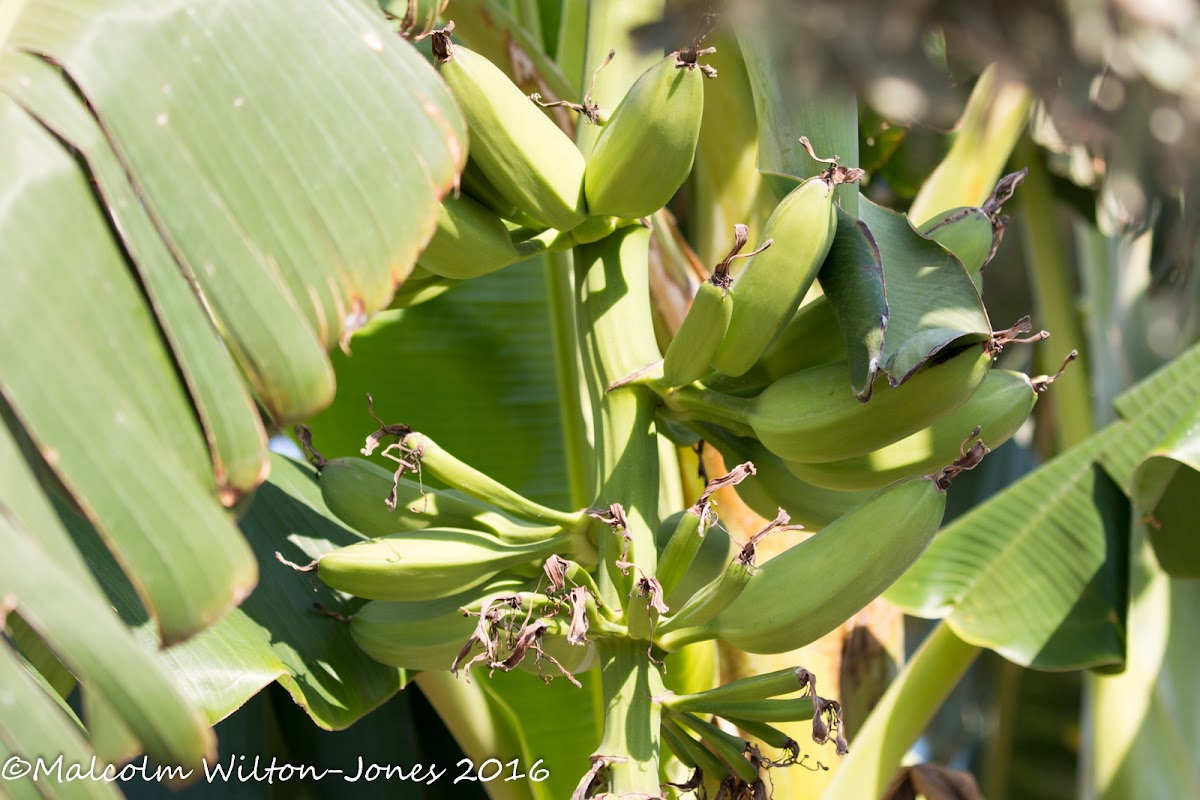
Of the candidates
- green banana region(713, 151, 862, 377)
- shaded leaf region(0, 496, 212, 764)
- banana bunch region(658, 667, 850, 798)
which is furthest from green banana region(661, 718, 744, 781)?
shaded leaf region(0, 496, 212, 764)

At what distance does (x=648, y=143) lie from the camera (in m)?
0.63

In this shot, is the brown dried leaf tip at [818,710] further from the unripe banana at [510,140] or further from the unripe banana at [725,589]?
the unripe banana at [510,140]

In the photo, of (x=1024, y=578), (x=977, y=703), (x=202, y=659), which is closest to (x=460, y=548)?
(x=202, y=659)

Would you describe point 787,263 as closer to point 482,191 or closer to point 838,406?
point 838,406

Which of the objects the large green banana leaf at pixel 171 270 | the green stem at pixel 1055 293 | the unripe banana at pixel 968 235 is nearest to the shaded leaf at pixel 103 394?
the large green banana leaf at pixel 171 270

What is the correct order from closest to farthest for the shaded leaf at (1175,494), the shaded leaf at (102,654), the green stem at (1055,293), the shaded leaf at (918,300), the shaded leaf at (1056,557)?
the shaded leaf at (102,654), the shaded leaf at (918,300), the shaded leaf at (1175,494), the shaded leaf at (1056,557), the green stem at (1055,293)

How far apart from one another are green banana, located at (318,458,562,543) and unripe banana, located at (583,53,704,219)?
8.6 inches

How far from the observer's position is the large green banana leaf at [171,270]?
0.43 meters

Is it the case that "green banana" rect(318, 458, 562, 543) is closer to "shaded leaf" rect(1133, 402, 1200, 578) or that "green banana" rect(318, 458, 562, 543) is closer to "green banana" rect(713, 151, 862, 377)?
"green banana" rect(713, 151, 862, 377)

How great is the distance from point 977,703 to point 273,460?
2301 millimetres

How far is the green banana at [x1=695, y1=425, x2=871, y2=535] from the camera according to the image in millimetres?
750

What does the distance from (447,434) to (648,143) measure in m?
0.51

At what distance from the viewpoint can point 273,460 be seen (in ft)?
3.00

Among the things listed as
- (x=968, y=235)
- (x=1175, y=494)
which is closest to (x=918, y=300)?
(x=968, y=235)
